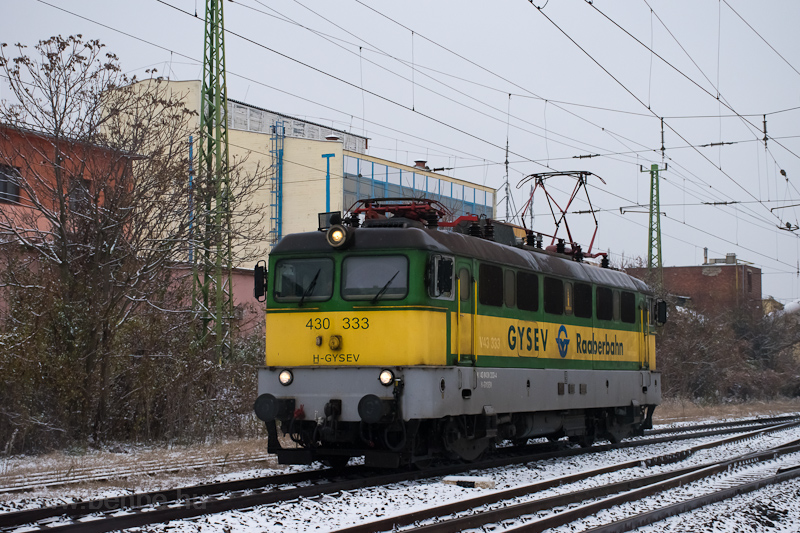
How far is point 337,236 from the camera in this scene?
11695 mm

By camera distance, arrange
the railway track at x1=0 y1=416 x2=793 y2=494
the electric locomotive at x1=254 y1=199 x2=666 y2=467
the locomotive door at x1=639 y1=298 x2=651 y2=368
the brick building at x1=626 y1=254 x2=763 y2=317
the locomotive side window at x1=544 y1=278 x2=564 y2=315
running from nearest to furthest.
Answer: the railway track at x1=0 y1=416 x2=793 y2=494
the electric locomotive at x1=254 y1=199 x2=666 y2=467
the locomotive side window at x1=544 y1=278 x2=564 y2=315
the locomotive door at x1=639 y1=298 x2=651 y2=368
the brick building at x1=626 y1=254 x2=763 y2=317

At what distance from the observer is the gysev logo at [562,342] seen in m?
14.4

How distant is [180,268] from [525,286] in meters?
7.88

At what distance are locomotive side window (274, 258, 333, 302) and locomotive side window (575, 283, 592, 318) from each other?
5.11 m

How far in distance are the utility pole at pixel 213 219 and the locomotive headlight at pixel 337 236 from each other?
5497 mm

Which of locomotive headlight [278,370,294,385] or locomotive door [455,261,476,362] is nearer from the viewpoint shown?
locomotive headlight [278,370,294,385]

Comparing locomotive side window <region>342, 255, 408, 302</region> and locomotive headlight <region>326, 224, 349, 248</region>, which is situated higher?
locomotive headlight <region>326, 224, 349, 248</region>

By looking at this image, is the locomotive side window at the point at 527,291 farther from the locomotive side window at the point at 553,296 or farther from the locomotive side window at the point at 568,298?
the locomotive side window at the point at 568,298

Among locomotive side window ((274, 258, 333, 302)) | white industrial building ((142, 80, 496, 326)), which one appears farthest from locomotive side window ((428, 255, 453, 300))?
white industrial building ((142, 80, 496, 326))

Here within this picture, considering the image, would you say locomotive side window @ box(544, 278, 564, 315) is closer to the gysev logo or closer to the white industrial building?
the gysev logo

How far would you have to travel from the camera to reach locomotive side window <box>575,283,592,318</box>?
598 inches

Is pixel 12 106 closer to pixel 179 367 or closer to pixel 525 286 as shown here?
pixel 179 367

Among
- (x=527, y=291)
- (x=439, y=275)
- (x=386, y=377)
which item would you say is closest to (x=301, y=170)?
(x=527, y=291)

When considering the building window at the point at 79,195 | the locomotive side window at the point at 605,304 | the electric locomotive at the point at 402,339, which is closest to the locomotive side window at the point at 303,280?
the electric locomotive at the point at 402,339
